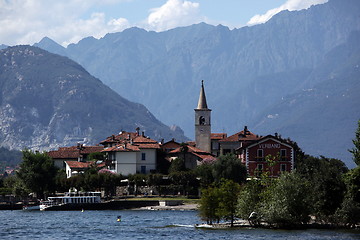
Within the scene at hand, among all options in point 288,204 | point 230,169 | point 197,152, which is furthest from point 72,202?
point 288,204

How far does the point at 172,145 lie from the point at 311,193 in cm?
9263

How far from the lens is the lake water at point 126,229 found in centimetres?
8406

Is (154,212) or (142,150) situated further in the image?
(142,150)

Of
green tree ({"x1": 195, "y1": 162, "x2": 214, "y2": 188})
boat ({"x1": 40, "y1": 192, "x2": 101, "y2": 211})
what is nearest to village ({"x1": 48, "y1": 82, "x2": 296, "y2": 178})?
green tree ({"x1": 195, "y1": 162, "x2": 214, "y2": 188})

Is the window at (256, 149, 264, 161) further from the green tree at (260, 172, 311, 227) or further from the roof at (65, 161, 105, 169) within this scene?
the green tree at (260, 172, 311, 227)

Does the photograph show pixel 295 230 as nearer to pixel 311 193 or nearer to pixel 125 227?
pixel 311 193

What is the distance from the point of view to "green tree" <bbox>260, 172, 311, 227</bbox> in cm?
8681

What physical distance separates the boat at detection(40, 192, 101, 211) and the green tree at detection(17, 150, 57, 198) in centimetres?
906

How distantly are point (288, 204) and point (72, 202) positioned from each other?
6318 cm

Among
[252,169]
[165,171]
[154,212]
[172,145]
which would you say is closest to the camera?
[154,212]

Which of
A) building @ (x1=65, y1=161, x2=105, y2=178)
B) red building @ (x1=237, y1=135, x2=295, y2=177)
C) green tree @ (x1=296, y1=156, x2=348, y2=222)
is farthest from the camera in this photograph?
building @ (x1=65, y1=161, x2=105, y2=178)

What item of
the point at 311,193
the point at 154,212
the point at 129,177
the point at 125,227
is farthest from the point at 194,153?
the point at 311,193

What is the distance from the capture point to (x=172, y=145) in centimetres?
18050

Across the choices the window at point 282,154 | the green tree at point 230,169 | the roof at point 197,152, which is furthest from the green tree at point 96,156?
the window at point 282,154
